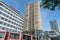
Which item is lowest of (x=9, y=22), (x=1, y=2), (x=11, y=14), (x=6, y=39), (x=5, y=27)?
(x=6, y=39)

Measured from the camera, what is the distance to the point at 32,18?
248 feet

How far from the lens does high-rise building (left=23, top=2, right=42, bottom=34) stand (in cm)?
7067

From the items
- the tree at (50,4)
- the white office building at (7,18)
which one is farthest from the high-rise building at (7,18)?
the tree at (50,4)

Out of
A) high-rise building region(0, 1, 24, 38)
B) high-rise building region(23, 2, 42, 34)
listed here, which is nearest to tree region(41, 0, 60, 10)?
high-rise building region(0, 1, 24, 38)

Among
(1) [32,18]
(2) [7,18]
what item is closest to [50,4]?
(2) [7,18]

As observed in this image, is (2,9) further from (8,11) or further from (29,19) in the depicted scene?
(29,19)

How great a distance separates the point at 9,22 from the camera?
174 feet

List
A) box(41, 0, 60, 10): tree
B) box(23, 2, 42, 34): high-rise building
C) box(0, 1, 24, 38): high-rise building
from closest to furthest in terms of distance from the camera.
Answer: box(41, 0, 60, 10): tree, box(0, 1, 24, 38): high-rise building, box(23, 2, 42, 34): high-rise building

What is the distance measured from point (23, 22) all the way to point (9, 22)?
22.1 meters

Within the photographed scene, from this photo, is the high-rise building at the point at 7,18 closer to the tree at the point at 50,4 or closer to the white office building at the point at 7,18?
the white office building at the point at 7,18

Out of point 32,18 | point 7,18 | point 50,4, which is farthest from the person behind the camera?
point 32,18

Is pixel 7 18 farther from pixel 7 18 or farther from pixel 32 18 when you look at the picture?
pixel 32 18

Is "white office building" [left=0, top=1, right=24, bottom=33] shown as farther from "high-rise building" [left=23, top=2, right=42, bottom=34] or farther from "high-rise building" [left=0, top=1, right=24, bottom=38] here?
"high-rise building" [left=23, top=2, right=42, bottom=34]

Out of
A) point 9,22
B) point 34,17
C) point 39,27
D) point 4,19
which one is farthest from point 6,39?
point 34,17
